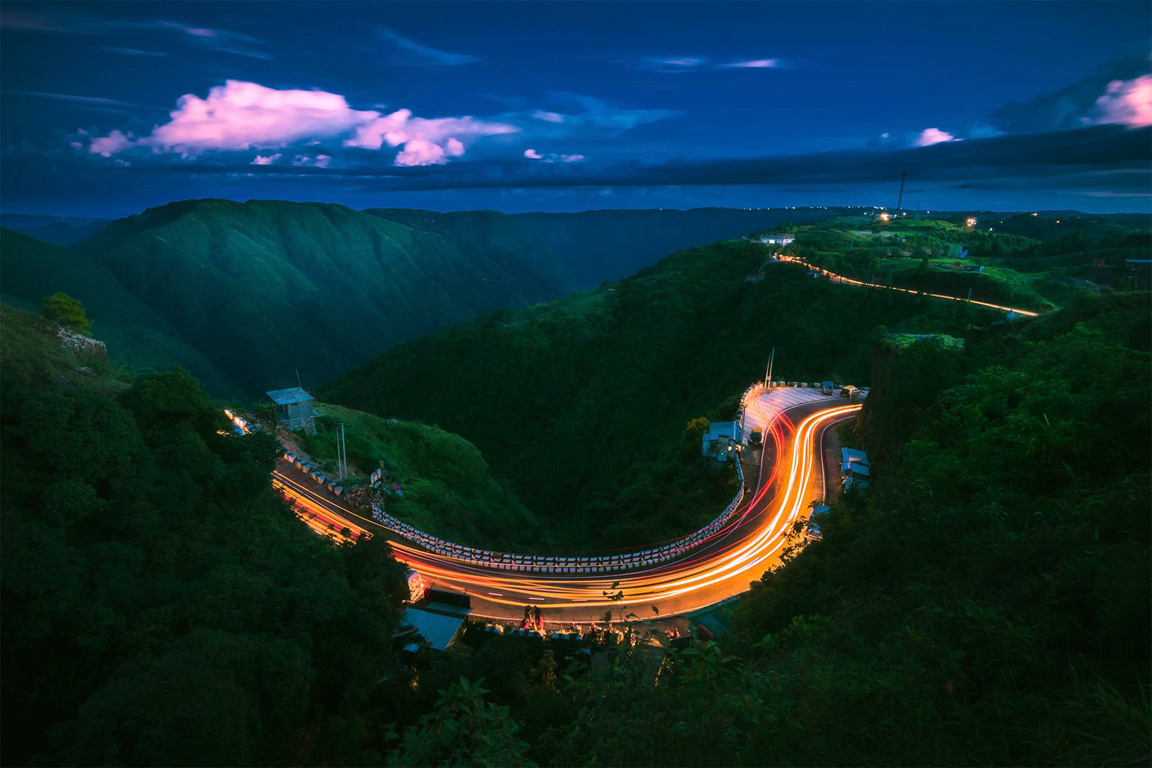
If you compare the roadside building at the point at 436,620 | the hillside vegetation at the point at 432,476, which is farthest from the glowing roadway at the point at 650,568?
the hillside vegetation at the point at 432,476

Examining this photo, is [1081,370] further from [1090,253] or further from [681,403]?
[1090,253]

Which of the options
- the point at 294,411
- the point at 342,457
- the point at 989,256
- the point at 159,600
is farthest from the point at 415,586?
the point at 989,256

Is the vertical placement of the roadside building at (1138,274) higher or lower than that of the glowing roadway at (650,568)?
higher

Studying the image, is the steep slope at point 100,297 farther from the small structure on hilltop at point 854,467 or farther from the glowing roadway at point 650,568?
the small structure on hilltop at point 854,467

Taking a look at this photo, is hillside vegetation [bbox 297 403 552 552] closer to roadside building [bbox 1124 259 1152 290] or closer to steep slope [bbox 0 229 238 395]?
roadside building [bbox 1124 259 1152 290]

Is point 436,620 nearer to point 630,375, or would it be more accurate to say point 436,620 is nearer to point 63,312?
point 63,312

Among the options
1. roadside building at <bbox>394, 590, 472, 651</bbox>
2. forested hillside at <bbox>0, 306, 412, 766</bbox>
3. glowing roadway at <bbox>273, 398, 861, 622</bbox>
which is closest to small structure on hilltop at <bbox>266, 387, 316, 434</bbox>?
glowing roadway at <bbox>273, 398, 861, 622</bbox>
